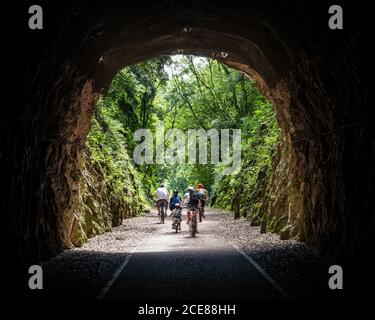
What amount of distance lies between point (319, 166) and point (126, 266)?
562 centimetres

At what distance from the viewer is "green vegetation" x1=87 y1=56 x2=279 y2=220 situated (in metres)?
26.0

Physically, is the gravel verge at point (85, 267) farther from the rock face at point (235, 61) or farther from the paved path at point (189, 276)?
the rock face at point (235, 61)

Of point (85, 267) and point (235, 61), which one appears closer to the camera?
point (85, 267)

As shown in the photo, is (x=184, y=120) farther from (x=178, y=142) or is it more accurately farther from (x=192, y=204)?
(x=192, y=204)

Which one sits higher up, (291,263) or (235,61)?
(235,61)

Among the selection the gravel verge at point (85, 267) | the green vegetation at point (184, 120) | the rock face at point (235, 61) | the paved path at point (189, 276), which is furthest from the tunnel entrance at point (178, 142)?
the paved path at point (189, 276)

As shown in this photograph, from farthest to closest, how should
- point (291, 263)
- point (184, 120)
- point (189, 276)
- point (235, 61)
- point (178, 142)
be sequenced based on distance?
point (178, 142) < point (184, 120) < point (235, 61) < point (291, 263) < point (189, 276)

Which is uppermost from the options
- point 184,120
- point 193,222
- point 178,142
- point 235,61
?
point 184,120

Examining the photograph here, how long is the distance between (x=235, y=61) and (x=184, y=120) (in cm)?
3051

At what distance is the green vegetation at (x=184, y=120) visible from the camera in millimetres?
25984

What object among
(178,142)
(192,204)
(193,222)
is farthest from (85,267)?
(178,142)

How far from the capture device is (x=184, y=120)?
4984 cm

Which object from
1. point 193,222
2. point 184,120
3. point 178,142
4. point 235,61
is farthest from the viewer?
point 178,142
